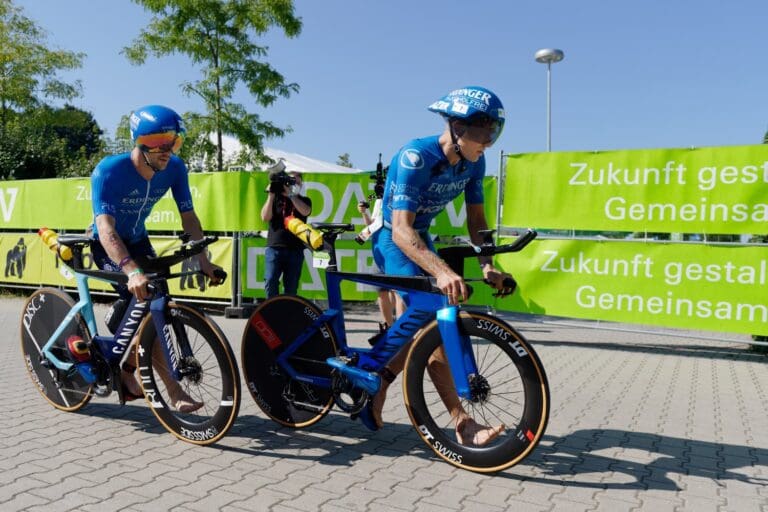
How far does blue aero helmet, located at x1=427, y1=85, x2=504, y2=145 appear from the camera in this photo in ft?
10.6

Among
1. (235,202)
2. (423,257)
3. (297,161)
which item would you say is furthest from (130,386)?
(297,161)

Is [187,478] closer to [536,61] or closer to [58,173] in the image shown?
[58,173]

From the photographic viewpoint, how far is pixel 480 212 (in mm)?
3926

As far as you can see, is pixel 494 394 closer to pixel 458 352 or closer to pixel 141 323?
pixel 458 352

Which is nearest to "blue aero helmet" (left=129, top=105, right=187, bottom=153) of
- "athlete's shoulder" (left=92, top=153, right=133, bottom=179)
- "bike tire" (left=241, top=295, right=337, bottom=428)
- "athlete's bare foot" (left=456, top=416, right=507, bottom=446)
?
"athlete's shoulder" (left=92, top=153, right=133, bottom=179)

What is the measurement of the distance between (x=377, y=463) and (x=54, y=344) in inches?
99.5

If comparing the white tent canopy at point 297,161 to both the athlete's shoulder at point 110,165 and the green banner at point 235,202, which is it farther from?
the athlete's shoulder at point 110,165

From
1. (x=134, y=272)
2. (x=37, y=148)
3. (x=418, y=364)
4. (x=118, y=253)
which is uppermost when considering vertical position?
(x=37, y=148)

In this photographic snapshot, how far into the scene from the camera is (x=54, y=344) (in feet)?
14.2

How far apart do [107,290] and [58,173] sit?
37.6ft

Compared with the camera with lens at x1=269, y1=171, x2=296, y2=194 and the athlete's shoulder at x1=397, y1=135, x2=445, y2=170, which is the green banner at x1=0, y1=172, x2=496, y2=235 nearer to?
the camera with lens at x1=269, y1=171, x2=296, y2=194

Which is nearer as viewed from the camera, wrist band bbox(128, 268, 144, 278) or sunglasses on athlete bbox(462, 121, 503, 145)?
sunglasses on athlete bbox(462, 121, 503, 145)

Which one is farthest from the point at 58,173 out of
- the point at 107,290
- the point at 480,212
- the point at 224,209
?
the point at 480,212

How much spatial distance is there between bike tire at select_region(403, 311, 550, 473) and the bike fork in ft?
0.11
